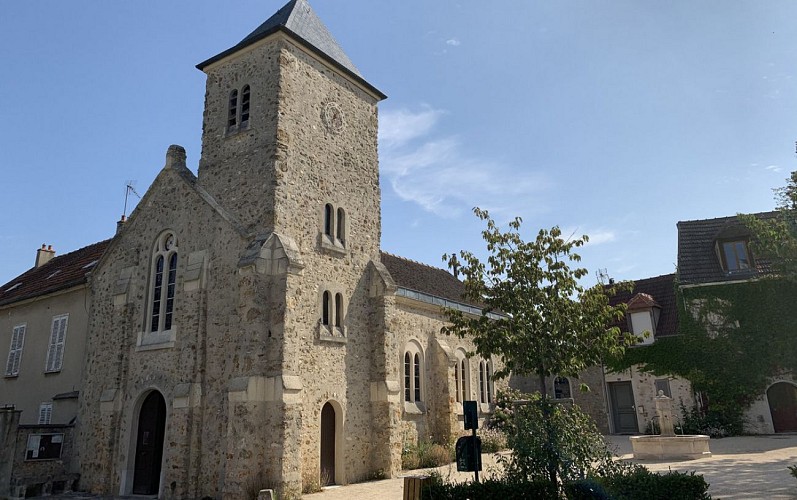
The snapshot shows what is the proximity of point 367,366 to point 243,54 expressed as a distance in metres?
10.4

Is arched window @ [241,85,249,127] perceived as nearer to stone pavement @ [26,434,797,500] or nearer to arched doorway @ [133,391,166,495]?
arched doorway @ [133,391,166,495]

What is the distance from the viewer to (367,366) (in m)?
16.7

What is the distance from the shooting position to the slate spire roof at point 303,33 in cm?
1688

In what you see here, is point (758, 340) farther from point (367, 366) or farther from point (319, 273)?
point (319, 273)

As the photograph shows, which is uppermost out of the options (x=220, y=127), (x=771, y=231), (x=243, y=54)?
(x=243, y=54)

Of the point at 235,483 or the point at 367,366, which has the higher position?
the point at 367,366

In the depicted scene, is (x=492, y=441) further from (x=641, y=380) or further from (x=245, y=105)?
(x=245, y=105)

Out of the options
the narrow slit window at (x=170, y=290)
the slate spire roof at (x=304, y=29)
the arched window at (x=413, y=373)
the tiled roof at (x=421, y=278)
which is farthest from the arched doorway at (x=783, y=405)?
the narrow slit window at (x=170, y=290)

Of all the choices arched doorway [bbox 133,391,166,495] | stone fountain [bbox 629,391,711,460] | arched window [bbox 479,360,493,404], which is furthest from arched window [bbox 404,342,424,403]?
arched doorway [bbox 133,391,166,495]

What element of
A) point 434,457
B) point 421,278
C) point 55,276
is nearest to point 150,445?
point 434,457

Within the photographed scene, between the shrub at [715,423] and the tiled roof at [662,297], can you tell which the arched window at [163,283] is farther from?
the shrub at [715,423]

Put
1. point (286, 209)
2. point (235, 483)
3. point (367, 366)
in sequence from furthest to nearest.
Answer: point (367, 366), point (286, 209), point (235, 483)

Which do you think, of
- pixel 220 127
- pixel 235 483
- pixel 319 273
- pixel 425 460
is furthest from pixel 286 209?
pixel 425 460

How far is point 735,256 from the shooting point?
24.7 m
